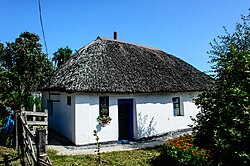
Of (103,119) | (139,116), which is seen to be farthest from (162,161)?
(139,116)

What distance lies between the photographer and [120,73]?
11891 millimetres

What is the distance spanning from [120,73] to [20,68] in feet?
27.1

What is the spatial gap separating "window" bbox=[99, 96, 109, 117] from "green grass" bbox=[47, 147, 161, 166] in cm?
259

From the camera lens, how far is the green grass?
24.0 ft

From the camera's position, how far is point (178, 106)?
572 inches

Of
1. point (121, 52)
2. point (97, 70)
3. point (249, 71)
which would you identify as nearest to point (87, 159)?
point (97, 70)

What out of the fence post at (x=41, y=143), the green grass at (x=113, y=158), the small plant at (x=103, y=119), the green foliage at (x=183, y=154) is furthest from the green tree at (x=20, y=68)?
the green foliage at (x=183, y=154)

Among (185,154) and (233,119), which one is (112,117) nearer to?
(185,154)

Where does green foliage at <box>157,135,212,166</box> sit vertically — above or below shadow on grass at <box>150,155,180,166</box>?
above

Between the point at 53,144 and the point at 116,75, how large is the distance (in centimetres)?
520

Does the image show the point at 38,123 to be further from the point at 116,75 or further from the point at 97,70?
the point at 116,75

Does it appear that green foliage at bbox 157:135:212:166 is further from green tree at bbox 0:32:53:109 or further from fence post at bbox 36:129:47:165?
green tree at bbox 0:32:53:109

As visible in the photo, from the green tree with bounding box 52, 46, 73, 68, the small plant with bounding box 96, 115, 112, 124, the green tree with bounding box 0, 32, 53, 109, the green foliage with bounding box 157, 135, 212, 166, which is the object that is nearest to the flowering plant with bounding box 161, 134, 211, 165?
the green foliage with bounding box 157, 135, 212, 166

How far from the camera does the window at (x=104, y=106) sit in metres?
10.7
